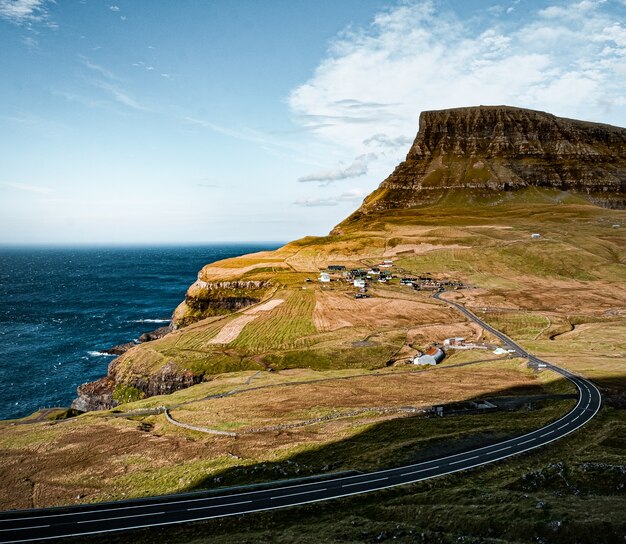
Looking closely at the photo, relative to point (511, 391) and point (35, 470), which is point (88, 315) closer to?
point (35, 470)

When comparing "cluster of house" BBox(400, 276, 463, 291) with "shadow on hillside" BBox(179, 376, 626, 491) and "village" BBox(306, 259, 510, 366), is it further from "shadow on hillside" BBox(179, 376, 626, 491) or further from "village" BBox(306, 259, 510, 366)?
"shadow on hillside" BBox(179, 376, 626, 491)

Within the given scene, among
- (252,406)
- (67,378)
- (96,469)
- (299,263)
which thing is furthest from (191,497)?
(299,263)

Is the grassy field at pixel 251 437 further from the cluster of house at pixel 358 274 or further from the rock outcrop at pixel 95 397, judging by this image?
the cluster of house at pixel 358 274

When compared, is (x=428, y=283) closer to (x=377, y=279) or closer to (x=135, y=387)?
(x=377, y=279)

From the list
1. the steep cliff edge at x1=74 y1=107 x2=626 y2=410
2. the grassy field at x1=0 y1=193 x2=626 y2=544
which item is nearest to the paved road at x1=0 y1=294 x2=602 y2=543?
the grassy field at x1=0 y1=193 x2=626 y2=544

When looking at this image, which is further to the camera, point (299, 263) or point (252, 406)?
point (299, 263)

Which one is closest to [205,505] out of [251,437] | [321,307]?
[251,437]

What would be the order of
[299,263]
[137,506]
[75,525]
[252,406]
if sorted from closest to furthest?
1. [75,525]
2. [137,506]
3. [252,406]
4. [299,263]
